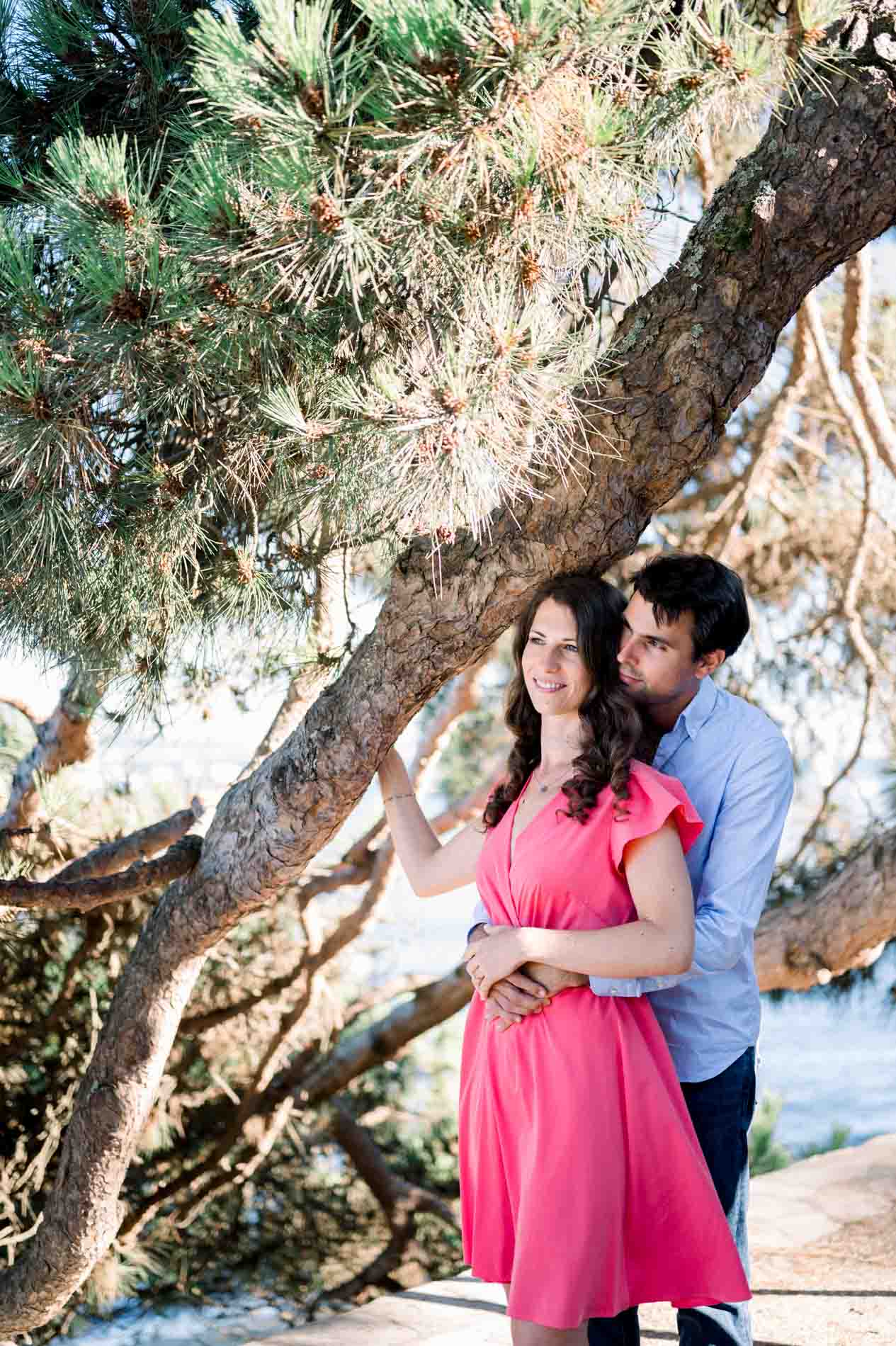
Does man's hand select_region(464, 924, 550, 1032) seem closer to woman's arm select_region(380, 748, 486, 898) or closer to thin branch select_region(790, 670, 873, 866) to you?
woman's arm select_region(380, 748, 486, 898)

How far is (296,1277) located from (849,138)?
3.88 m

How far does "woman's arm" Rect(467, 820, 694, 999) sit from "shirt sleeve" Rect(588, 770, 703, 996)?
0.02 meters

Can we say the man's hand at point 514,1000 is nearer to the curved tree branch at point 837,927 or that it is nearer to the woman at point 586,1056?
the woman at point 586,1056

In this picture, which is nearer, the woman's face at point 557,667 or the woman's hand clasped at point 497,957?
the woman's hand clasped at point 497,957

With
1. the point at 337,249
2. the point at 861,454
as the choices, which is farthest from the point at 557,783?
the point at 861,454

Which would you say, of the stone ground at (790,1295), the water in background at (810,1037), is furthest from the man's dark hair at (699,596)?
the water in background at (810,1037)

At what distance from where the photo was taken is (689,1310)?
179 cm

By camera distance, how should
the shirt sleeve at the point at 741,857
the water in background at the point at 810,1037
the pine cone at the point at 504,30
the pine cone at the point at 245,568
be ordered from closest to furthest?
the pine cone at the point at 504,30 < the shirt sleeve at the point at 741,857 < the pine cone at the point at 245,568 < the water in background at the point at 810,1037

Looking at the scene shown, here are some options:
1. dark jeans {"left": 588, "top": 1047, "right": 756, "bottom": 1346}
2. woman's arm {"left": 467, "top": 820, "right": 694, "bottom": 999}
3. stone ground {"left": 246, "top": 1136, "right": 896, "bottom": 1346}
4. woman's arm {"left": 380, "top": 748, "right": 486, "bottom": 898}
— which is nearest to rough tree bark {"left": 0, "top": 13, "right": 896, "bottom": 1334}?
woman's arm {"left": 380, "top": 748, "right": 486, "bottom": 898}

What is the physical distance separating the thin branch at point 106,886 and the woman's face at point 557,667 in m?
1.01

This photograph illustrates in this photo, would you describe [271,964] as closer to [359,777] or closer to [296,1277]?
[296,1277]

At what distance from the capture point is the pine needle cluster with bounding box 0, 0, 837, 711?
1.08 meters

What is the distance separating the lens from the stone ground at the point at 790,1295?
100.0 inches

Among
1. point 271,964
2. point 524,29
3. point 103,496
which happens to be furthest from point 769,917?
point 524,29
